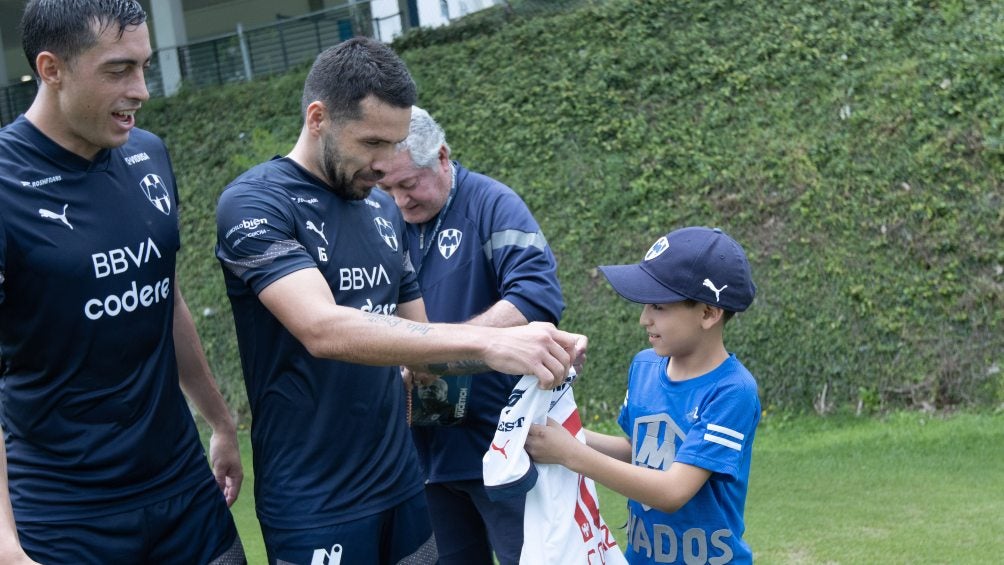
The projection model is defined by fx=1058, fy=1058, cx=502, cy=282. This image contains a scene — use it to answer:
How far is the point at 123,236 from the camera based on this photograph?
2.84 meters

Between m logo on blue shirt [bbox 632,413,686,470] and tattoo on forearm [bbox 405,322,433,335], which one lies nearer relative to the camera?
tattoo on forearm [bbox 405,322,433,335]

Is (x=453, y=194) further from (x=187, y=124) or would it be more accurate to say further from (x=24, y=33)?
(x=187, y=124)

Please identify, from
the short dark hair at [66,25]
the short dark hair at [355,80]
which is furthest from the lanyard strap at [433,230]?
the short dark hair at [66,25]

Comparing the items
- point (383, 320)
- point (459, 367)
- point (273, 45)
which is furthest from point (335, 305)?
point (273, 45)

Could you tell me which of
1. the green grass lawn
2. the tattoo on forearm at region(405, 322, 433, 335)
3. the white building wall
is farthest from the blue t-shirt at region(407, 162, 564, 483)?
the white building wall

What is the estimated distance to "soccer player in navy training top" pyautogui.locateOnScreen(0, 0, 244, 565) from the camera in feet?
8.77

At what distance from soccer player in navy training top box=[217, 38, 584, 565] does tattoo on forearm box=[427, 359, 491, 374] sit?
0.04 feet

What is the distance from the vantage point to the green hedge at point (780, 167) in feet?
26.9

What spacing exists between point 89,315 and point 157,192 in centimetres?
46

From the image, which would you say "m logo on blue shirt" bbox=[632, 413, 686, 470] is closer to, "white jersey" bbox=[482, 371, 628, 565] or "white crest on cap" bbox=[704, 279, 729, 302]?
"white jersey" bbox=[482, 371, 628, 565]

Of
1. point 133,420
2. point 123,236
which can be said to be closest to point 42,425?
point 133,420

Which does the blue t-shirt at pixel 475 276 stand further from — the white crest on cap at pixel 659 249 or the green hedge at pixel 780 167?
the green hedge at pixel 780 167

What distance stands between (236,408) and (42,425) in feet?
25.4

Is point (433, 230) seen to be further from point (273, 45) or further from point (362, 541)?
point (273, 45)
